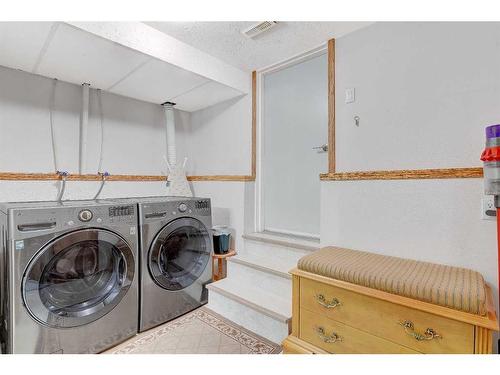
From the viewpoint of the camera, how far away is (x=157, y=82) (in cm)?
205

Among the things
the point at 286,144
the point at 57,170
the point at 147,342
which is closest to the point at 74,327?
the point at 147,342

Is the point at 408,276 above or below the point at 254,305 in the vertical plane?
above

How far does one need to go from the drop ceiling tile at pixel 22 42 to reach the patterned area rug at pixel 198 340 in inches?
74.6

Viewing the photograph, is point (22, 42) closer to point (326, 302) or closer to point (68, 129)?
point (68, 129)

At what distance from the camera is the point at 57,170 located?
2.05 meters

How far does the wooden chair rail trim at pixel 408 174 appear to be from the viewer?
A: 1.27 metres

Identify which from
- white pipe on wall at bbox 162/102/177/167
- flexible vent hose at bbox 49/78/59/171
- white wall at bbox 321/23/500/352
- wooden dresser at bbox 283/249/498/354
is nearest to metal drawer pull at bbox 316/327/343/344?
wooden dresser at bbox 283/249/498/354

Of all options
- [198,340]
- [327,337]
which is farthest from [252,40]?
[198,340]

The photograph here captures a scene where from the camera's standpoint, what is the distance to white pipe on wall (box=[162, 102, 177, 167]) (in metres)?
2.63

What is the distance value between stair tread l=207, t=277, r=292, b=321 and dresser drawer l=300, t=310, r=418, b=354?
217mm

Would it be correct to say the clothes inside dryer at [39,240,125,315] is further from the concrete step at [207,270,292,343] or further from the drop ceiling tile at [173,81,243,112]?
the drop ceiling tile at [173,81,243,112]

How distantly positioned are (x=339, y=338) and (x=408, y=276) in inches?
17.1

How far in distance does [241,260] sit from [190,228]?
50 centimetres
